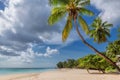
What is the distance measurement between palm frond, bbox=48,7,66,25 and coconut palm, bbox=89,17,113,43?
880 inches

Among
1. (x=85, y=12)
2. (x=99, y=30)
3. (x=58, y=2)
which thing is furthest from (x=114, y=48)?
(x=58, y=2)

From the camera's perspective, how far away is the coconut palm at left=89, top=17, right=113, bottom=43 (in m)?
43.0

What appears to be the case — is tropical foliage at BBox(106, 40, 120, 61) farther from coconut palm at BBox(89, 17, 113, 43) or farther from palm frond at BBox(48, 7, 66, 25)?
palm frond at BBox(48, 7, 66, 25)

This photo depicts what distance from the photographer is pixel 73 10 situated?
20.3 m

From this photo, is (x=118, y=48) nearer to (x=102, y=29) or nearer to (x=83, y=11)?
(x=102, y=29)

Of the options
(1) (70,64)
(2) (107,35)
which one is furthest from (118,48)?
(1) (70,64)

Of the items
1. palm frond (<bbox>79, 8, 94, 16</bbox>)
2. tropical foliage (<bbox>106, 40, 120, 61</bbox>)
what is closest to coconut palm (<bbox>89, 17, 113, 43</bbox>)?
tropical foliage (<bbox>106, 40, 120, 61</bbox>)

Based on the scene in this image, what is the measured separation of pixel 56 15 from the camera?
21.4 m

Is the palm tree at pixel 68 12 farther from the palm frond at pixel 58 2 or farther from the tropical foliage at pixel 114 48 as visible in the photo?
the tropical foliage at pixel 114 48

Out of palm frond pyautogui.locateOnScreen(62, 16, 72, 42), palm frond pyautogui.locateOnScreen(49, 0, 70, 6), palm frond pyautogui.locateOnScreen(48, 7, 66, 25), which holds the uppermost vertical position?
palm frond pyautogui.locateOnScreen(49, 0, 70, 6)

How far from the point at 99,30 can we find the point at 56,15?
2328 centimetres

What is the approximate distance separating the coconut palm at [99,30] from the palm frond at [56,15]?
73.4 ft

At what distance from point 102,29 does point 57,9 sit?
23.2 metres

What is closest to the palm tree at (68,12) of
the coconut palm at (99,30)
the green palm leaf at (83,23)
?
the green palm leaf at (83,23)
